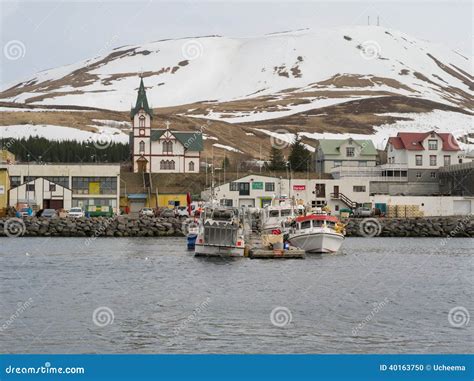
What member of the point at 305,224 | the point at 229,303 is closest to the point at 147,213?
the point at 305,224

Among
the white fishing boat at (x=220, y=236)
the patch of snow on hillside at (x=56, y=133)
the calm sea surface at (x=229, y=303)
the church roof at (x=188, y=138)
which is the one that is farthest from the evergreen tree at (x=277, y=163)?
the white fishing boat at (x=220, y=236)

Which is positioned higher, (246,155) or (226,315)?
(246,155)

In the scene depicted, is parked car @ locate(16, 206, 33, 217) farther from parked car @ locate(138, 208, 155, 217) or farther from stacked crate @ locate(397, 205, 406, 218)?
stacked crate @ locate(397, 205, 406, 218)

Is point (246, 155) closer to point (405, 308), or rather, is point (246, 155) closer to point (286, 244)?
point (286, 244)

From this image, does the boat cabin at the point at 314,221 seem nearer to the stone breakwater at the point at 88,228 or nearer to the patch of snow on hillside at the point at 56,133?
the stone breakwater at the point at 88,228

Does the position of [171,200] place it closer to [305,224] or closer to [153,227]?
[153,227]

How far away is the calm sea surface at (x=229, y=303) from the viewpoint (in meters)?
27.2

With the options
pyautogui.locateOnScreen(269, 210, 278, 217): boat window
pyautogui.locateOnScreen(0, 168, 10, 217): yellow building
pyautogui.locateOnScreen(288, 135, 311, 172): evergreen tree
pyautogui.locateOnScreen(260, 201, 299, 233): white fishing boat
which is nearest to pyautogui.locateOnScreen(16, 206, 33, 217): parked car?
pyautogui.locateOnScreen(0, 168, 10, 217): yellow building

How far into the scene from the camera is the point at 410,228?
86.6m

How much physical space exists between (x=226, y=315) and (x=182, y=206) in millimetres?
72946

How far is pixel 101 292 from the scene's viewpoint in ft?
127

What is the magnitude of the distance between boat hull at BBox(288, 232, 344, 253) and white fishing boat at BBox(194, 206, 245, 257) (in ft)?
17.6

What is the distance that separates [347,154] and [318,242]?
71.6 metres
